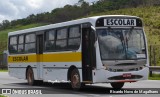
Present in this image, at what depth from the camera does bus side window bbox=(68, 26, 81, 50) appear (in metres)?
19.2

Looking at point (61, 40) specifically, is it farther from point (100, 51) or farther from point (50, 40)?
point (100, 51)

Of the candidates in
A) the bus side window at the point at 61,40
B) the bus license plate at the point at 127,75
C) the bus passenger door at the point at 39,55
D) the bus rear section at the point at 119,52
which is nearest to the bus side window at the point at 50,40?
the bus side window at the point at 61,40

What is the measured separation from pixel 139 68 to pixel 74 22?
11.4ft

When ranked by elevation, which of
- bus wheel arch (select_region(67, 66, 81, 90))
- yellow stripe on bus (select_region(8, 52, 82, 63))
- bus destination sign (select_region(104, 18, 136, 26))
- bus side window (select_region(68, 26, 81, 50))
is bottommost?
bus wheel arch (select_region(67, 66, 81, 90))

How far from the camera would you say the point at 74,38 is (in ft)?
64.1

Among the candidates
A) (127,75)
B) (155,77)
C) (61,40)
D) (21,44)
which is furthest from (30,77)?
(155,77)

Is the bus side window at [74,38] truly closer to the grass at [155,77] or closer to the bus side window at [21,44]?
the bus side window at [21,44]

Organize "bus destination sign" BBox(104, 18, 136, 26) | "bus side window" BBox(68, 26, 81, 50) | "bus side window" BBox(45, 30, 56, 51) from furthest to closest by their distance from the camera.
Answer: "bus side window" BBox(45, 30, 56, 51), "bus side window" BBox(68, 26, 81, 50), "bus destination sign" BBox(104, 18, 136, 26)

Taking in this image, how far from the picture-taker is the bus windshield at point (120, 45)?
17797mm

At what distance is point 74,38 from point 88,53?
1243 millimetres

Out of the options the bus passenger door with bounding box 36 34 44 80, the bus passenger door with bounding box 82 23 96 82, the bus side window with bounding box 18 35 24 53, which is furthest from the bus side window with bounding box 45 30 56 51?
the bus side window with bounding box 18 35 24 53

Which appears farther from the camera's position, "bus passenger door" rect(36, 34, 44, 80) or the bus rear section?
"bus passenger door" rect(36, 34, 44, 80)

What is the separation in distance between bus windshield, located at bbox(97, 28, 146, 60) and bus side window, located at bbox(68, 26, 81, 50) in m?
1.48

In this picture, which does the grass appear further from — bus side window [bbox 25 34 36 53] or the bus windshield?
the bus windshield
